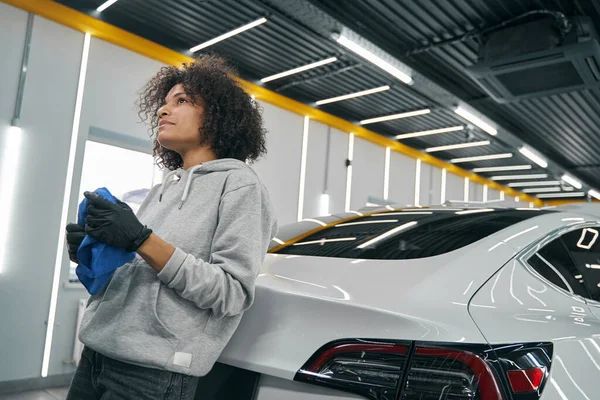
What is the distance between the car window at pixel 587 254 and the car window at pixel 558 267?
3 centimetres

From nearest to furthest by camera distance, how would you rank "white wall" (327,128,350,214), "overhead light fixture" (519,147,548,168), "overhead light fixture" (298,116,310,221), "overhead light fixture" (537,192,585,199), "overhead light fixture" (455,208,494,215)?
1. "overhead light fixture" (455,208,494,215)
2. "overhead light fixture" (298,116,310,221)
3. "white wall" (327,128,350,214)
4. "overhead light fixture" (519,147,548,168)
5. "overhead light fixture" (537,192,585,199)

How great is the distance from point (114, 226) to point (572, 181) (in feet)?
39.5

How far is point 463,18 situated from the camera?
4516mm

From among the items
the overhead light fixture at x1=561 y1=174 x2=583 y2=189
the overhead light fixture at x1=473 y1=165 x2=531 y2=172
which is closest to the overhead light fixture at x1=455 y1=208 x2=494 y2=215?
the overhead light fixture at x1=473 y1=165 x2=531 y2=172

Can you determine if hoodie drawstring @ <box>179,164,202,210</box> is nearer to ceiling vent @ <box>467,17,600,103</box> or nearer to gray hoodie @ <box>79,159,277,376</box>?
gray hoodie @ <box>79,159,277,376</box>

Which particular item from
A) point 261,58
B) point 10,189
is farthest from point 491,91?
point 10,189

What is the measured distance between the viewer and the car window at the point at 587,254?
136 cm

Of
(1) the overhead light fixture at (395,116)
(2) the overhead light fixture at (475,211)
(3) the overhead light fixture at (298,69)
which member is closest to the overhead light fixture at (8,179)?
(3) the overhead light fixture at (298,69)

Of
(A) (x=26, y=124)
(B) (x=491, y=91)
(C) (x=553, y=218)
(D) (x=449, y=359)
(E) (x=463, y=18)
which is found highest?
(E) (x=463, y=18)

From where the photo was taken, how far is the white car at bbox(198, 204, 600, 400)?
0.86 meters

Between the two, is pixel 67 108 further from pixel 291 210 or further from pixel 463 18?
pixel 463 18

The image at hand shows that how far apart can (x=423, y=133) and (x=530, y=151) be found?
1976 millimetres

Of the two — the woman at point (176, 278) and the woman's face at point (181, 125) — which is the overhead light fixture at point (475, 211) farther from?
the woman's face at point (181, 125)

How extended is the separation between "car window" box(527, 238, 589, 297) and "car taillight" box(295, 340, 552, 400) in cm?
36
